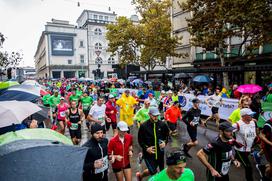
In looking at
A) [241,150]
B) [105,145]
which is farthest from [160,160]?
[241,150]

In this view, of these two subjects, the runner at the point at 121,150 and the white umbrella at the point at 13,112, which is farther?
the runner at the point at 121,150

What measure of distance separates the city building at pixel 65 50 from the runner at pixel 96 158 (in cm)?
6160

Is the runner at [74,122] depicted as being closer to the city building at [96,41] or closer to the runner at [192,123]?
the runner at [192,123]

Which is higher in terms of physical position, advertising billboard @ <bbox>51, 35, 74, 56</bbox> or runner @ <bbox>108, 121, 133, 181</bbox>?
advertising billboard @ <bbox>51, 35, 74, 56</bbox>

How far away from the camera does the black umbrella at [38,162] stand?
6.70ft

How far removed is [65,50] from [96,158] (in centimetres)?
6361

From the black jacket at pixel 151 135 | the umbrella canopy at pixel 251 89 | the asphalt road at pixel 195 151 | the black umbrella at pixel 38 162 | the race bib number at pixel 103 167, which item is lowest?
the asphalt road at pixel 195 151

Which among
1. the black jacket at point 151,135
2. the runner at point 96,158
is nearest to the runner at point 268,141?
the black jacket at point 151,135

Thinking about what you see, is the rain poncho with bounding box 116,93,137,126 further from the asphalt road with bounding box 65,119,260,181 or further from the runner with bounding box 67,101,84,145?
the runner with bounding box 67,101,84,145

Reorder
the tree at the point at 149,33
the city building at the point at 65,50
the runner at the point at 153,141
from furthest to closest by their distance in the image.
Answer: the city building at the point at 65,50, the tree at the point at 149,33, the runner at the point at 153,141

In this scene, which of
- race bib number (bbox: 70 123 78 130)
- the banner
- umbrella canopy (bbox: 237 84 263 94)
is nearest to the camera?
race bib number (bbox: 70 123 78 130)

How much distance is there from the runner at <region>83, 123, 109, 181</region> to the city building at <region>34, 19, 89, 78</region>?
61.6 metres

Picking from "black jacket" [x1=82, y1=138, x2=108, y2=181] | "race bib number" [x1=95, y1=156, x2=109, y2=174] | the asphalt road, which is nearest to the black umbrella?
"black jacket" [x1=82, y1=138, x2=108, y2=181]

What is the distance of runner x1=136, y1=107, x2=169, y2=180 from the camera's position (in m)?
4.58
